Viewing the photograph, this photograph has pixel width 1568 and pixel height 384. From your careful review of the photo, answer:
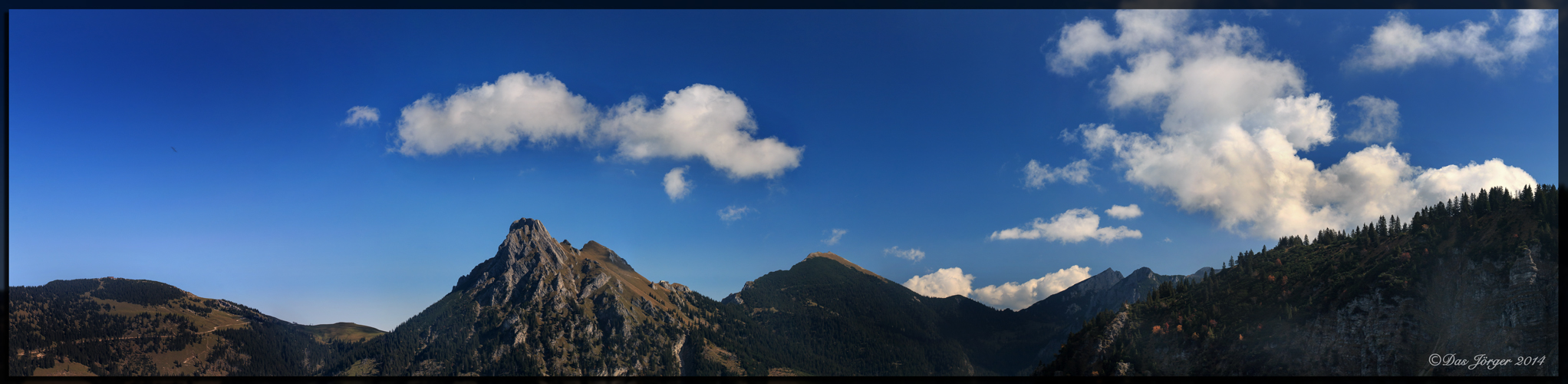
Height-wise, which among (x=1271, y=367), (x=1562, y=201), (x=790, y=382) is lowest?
(x=1271, y=367)

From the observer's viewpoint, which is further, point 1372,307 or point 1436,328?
point 1372,307

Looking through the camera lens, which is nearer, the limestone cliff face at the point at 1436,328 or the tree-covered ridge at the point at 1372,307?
the limestone cliff face at the point at 1436,328

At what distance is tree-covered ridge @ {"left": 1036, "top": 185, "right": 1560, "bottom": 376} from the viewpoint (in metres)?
71.4

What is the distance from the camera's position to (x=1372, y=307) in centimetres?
8594

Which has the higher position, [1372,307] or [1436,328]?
[1372,307]

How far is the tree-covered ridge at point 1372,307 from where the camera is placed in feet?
234

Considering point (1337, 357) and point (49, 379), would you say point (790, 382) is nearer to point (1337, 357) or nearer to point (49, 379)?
point (49, 379)

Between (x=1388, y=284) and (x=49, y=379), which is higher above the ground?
(x=1388, y=284)

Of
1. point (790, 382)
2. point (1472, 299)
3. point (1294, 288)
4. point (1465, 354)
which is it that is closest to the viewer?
point (790, 382)

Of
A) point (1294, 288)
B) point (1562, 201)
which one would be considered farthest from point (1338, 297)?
point (1562, 201)

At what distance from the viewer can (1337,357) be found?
3386 inches

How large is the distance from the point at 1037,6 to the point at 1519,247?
94.9 m

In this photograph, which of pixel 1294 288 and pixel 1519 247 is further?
pixel 1294 288

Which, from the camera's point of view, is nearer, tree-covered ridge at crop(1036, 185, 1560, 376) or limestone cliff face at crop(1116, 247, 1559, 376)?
limestone cliff face at crop(1116, 247, 1559, 376)
